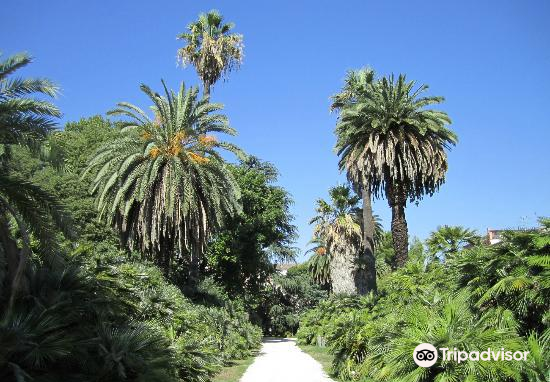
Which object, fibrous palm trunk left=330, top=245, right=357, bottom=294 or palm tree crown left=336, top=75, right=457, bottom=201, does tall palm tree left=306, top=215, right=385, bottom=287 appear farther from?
palm tree crown left=336, top=75, right=457, bottom=201

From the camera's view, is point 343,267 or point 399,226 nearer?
point 399,226

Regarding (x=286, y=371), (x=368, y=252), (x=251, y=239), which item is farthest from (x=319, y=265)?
(x=286, y=371)

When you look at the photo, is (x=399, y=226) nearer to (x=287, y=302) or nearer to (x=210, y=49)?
(x=210, y=49)

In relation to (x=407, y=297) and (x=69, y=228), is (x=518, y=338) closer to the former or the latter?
(x=407, y=297)

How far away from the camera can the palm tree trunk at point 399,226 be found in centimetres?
2097

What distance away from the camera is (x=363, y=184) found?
2272cm

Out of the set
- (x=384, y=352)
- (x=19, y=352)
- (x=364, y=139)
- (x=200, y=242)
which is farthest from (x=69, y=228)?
(x=364, y=139)

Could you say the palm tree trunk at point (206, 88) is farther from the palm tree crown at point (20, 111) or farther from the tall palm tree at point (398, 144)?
the palm tree crown at point (20, 111)

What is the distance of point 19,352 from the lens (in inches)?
276

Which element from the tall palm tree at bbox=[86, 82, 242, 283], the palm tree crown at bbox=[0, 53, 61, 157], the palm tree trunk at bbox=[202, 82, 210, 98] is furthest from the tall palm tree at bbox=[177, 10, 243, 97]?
the palm tree crown at bbox=[0, 53, 61, 157]

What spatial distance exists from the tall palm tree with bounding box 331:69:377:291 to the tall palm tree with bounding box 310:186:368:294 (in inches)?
224

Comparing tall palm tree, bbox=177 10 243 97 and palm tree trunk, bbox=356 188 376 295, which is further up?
tall palm tree, bbox=177 10 243 97
